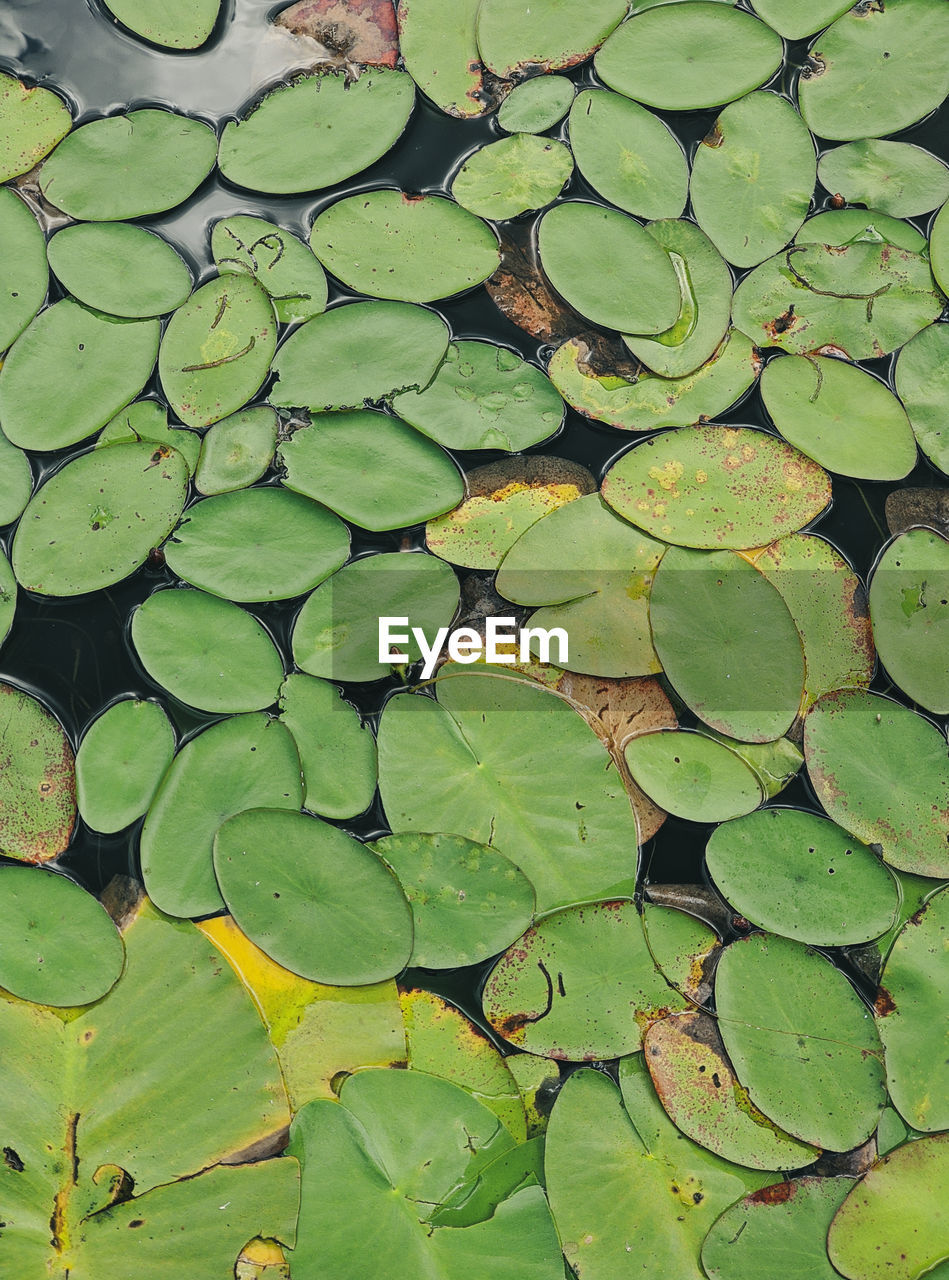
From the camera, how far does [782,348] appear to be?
248 centimetres

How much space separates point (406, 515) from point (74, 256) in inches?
48.3

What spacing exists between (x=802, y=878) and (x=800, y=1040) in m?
0.41

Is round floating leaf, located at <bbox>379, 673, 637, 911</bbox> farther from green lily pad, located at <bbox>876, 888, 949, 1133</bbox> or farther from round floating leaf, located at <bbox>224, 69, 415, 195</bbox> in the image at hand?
round floating leaf, located at <bbox>224, 69, 415, 195</bbox>

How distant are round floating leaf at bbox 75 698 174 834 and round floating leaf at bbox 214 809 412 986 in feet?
0.83

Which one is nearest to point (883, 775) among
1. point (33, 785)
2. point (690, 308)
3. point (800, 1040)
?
point (800, 1040)

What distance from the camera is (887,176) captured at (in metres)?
2.53

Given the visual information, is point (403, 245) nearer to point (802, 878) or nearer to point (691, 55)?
point (691, 55)

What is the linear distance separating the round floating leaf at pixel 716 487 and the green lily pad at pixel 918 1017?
43.6 inches

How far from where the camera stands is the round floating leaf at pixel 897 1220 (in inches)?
83.8

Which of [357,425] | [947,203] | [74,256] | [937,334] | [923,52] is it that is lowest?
[357,425]

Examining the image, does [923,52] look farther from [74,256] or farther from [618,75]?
[74,256]

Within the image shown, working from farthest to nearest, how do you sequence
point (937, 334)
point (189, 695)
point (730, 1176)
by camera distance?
point (937, 334)
point (189, 695)
point (730, 1176)

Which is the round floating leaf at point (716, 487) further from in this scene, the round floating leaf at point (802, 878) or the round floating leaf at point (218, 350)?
the round floating leaf at point (218, 350)

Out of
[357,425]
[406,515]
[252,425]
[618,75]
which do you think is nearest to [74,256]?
[252,425]
